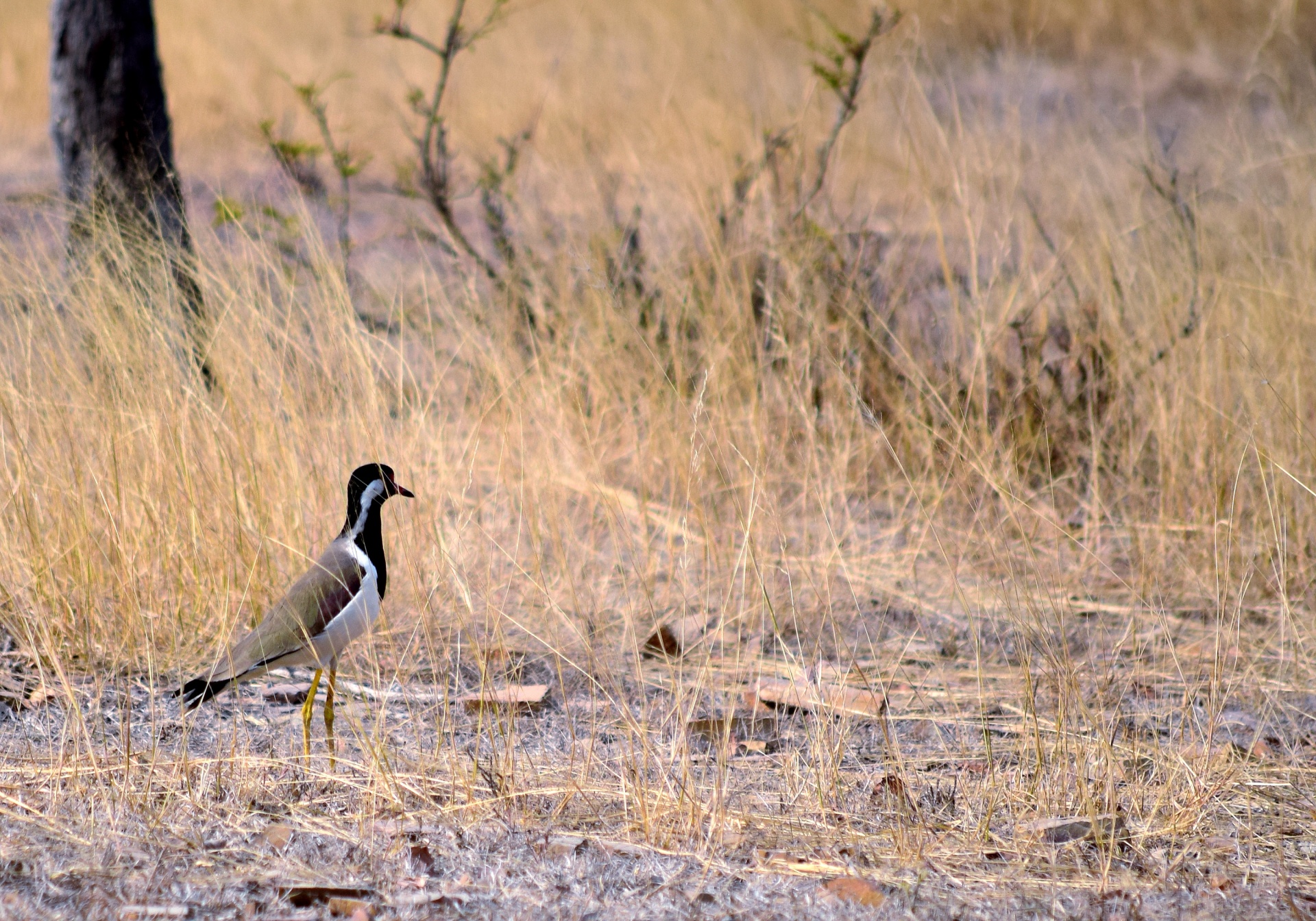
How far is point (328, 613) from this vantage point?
86.3 inches

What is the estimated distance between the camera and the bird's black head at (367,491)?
2309 mm

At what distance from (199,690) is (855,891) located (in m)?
1.20

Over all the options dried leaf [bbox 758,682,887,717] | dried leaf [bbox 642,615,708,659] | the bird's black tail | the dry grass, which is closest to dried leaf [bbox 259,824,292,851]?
the dry grass

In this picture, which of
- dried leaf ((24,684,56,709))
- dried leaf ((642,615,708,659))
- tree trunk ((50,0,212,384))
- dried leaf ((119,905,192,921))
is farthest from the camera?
tree trunk ((50,0,212,384))

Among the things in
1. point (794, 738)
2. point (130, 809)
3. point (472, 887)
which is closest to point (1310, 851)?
point (794, 738)

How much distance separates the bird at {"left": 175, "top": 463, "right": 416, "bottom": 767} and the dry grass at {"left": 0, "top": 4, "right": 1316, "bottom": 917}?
0.14m

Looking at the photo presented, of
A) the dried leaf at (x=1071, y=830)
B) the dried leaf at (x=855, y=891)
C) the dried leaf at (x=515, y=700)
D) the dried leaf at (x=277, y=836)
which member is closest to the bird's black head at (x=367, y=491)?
the dried leaf at (x=515, y=700)

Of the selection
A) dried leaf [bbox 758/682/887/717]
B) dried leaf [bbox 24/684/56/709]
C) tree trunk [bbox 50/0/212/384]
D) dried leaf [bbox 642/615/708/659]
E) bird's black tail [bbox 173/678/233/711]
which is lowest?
dried leaf [bbox 24/684/56/709]

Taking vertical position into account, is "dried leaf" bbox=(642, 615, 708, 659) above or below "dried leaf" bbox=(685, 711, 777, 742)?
above

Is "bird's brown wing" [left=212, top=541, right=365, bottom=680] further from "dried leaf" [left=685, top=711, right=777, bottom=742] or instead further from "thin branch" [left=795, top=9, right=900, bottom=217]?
"thin branch" [left=795, top=9, right=900, bottom=217]

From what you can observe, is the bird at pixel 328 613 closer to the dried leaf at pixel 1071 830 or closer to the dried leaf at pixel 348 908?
the dried leaf at pixel 348 908

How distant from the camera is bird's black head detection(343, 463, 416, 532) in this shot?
2.31 m

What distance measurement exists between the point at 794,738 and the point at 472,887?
0.88 metres

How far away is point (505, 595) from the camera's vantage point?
116 inches
